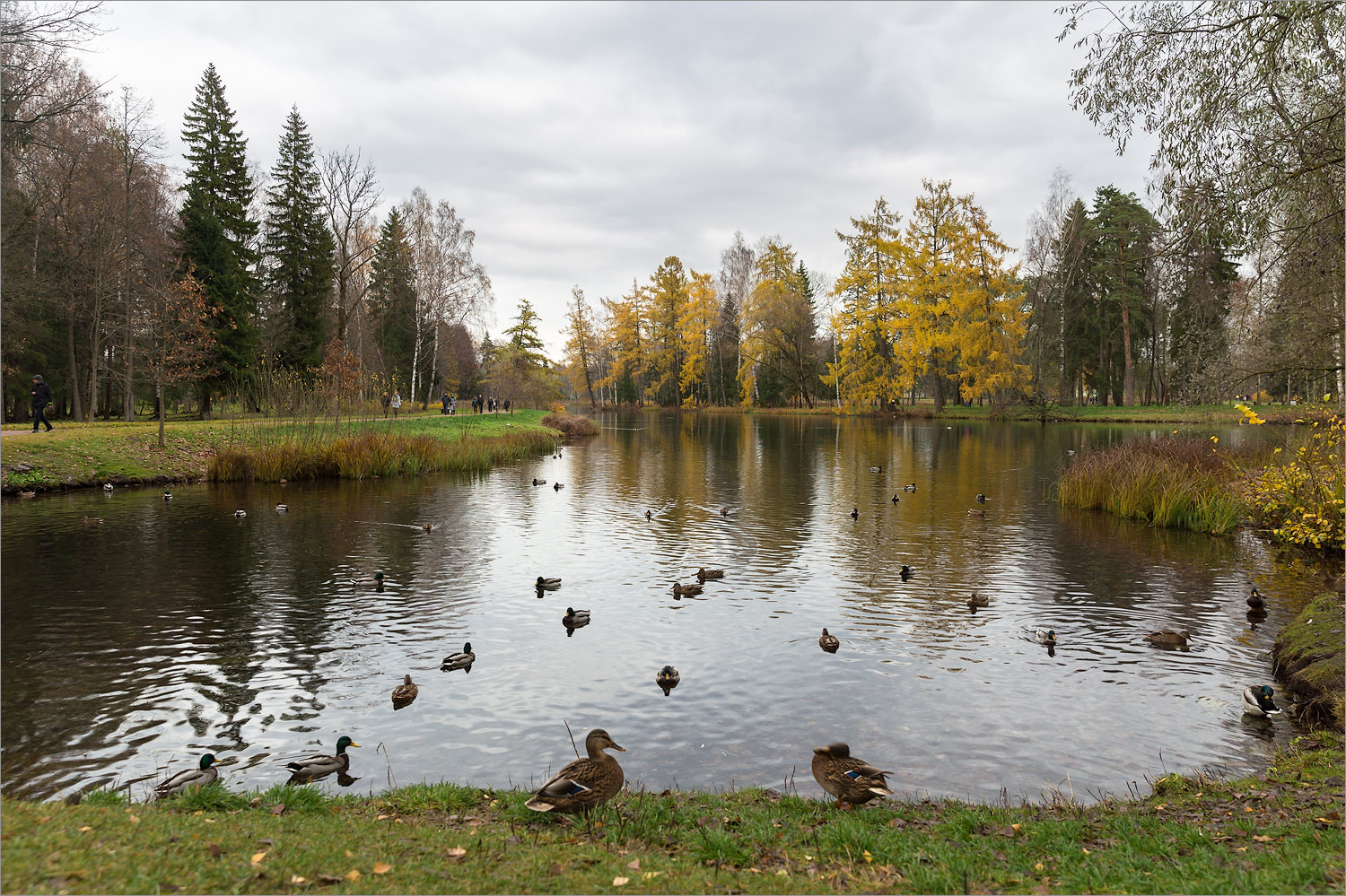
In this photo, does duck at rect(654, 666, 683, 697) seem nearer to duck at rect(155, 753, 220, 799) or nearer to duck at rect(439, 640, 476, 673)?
duck at rect(439, 640, 476, 673)

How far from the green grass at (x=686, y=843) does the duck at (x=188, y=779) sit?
383mm

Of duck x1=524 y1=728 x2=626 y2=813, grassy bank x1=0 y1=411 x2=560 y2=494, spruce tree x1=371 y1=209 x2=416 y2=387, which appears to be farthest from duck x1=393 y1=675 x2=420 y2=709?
spruce tree x1=371 y1=209 x2=416 y2=387

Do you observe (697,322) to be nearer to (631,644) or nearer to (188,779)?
(631,644)

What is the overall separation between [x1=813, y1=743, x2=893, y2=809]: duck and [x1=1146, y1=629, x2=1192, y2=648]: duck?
712 centimetres

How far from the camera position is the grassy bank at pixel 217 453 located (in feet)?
86.0

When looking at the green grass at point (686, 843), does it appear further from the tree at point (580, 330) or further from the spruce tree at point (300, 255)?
the tree at point (580, 330)

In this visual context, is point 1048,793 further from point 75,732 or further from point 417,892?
point 75,732

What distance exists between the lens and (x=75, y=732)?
27.4 feet

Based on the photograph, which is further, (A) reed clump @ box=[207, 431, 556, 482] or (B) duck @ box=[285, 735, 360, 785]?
(A) reed clump @ box=[207, 431, 556, 482]

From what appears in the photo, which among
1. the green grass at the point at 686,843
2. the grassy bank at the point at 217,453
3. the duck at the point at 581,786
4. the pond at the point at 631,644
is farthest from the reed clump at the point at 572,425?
the green grass at the point at 686,843

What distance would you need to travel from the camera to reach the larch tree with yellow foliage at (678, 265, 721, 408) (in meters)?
92.9

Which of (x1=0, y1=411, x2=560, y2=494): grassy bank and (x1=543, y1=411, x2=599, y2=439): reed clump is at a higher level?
(x1=543, y1=411, x2=599, y2=439): reed clump

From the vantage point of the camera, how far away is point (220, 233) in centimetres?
4294

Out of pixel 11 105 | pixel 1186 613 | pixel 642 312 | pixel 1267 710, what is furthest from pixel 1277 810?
pixel 642 312
